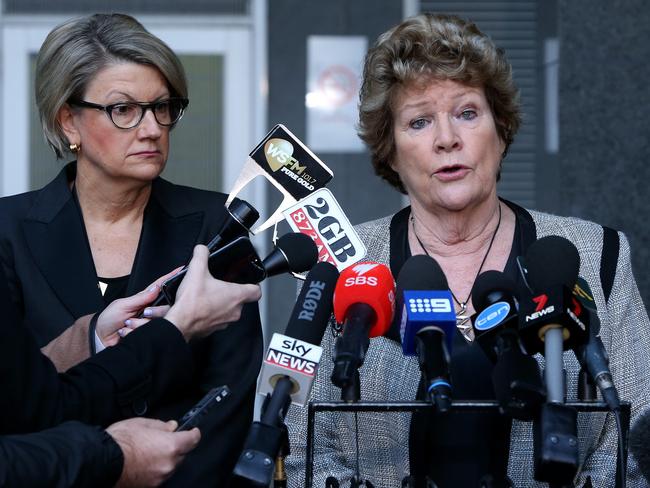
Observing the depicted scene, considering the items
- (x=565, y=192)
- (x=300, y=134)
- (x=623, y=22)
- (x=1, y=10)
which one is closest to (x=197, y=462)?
(x=565, y=192)

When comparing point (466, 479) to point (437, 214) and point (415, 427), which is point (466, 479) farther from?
point (437, 214)

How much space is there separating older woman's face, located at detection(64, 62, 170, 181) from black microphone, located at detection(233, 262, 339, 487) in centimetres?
107

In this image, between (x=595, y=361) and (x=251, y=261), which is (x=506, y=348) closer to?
Answer: (x=595, y=361)

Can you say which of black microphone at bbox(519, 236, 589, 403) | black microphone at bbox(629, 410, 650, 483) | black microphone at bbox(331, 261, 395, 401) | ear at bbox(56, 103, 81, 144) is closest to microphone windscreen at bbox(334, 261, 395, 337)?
black microphone at bbox(331, 261, 395, 401)

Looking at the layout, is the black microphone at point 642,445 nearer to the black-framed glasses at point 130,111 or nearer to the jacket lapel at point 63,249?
the jacket lapel at point 63,249

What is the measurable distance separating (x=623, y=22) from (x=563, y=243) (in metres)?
2.62

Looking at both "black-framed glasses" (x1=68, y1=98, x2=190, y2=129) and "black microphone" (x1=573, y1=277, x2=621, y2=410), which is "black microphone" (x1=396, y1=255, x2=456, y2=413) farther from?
"black-framed glasses" (x1=68, y1=98, x2=190, y2=129)

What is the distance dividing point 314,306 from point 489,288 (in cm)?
36

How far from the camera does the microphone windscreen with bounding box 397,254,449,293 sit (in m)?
2.35

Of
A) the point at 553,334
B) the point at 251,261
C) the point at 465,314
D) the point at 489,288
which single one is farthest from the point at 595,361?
the point at 465,314

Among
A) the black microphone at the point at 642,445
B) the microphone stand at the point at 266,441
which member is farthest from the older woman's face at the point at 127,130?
the black microphone at the point at 642,445

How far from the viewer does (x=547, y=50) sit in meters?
A: 6.91

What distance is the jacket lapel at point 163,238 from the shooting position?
10.4ft

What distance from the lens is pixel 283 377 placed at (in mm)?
2168
